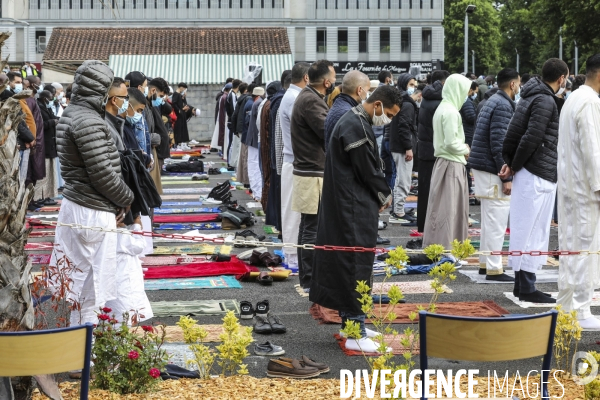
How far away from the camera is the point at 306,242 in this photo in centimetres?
1038

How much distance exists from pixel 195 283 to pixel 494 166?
3.41m

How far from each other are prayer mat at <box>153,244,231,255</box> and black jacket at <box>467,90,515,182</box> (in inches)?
142

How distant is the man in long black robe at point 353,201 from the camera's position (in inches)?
321

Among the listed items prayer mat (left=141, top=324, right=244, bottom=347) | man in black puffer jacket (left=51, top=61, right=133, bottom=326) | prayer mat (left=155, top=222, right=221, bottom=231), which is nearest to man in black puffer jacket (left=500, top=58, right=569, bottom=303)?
prayer mat (left=141, top=324, right=244, bottom=347)

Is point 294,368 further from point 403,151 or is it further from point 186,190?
point 186,190

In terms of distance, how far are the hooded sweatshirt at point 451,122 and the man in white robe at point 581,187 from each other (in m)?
3.31

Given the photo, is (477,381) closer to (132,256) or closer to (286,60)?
(132,256)

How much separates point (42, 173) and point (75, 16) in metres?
71.5

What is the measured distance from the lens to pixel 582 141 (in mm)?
8609

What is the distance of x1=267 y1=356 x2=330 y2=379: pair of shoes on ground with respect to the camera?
7266 mm

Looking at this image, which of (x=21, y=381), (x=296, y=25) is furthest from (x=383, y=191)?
(x=296, y=25)

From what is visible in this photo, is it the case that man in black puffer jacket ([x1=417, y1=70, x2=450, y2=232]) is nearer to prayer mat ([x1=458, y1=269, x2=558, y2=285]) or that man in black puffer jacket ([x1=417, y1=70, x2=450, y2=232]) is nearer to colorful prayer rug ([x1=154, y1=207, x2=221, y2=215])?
prayer mat ([x1=458, y1=269, x2=558, y2=285])

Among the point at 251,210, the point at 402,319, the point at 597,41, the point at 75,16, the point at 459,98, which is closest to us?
the point at 402,319

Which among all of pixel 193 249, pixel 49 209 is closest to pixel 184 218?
pixel 49 209
